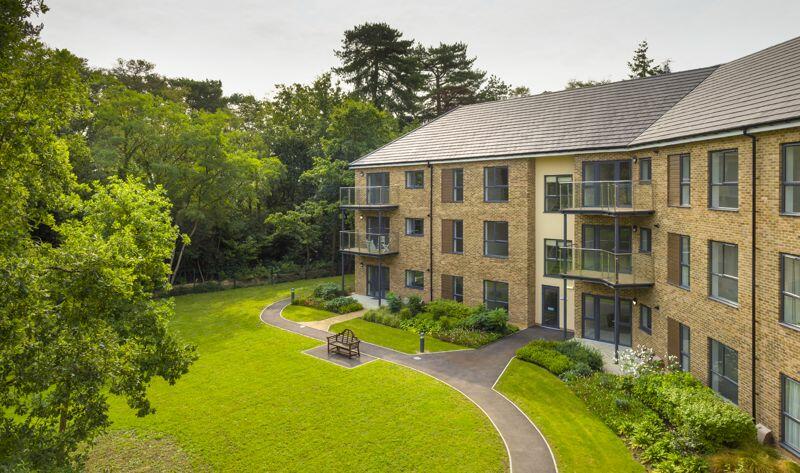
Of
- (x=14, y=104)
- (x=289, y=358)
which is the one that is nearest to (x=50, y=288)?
(x=14, y=104)

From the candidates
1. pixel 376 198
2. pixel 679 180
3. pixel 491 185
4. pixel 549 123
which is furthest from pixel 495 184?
pixel 679 180

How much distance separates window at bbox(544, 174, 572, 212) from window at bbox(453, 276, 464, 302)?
231 inches

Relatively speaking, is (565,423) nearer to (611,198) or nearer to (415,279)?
(611,198)

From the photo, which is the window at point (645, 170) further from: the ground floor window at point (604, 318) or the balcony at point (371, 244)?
the balcony at point (371, 244)

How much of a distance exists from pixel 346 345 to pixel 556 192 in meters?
11.3

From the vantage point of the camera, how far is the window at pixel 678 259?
623 inches

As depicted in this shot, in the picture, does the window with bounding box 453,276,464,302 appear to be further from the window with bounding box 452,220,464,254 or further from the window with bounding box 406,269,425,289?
the window with bounding box 406,269,425,289

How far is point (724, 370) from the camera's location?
1363 cm

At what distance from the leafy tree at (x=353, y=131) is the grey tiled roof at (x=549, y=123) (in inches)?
338

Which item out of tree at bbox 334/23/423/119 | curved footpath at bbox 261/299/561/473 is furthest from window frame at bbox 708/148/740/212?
tree at bbox 334/23/423/119

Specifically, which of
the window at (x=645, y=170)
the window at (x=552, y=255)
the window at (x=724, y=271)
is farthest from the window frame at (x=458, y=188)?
the window at (x=724, y=271)

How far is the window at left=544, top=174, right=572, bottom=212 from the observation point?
21.0m

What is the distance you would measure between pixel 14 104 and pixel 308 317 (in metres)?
19.0

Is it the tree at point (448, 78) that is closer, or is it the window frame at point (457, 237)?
the window frame at point (457, 237)
